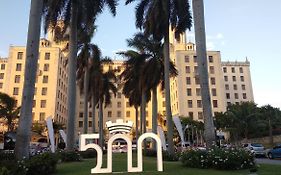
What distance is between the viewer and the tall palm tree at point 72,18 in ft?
87.9

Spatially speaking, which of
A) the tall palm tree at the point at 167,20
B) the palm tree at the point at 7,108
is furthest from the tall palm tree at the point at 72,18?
the palm tree at the point at 7,108

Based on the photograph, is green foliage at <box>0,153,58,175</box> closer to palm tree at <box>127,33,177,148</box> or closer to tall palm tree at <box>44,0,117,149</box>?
tall palm tree at <box>44,0,117,149</box>

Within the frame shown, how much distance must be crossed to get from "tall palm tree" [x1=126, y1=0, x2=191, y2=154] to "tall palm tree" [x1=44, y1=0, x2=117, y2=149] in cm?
466

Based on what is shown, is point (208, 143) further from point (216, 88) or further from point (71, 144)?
point (216, 88)

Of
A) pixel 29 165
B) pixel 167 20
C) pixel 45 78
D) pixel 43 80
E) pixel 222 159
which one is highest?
pixel 45 78

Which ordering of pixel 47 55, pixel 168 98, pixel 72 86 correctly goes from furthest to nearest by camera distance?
1. pixel 47 55
2. pixel 168 98
3. pixel 72 86

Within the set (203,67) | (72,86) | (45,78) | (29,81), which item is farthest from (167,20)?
(45,78)

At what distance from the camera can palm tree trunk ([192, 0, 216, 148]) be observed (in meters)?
18.1

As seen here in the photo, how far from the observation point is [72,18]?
2802 cm

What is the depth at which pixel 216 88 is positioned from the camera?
9194 cm

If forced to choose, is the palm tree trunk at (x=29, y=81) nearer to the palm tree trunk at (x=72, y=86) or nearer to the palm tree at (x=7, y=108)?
the palm tree trunk at (x=72, y=86)

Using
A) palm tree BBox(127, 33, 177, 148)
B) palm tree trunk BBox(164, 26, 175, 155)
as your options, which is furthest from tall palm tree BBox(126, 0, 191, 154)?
palm tree BBox(127, 33, 177, 148)

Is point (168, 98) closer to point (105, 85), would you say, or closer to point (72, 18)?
point (72, 18)

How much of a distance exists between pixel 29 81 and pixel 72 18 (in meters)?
13.3
